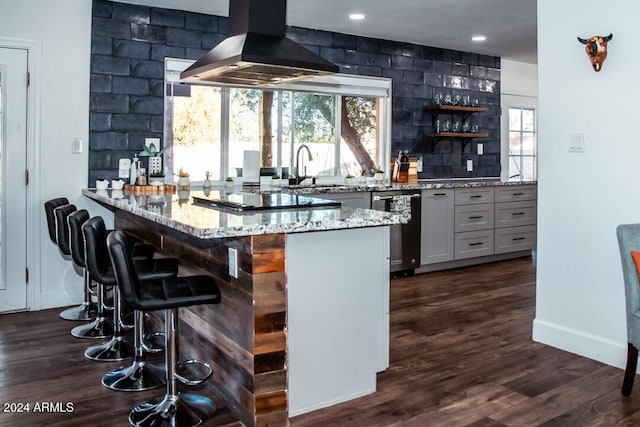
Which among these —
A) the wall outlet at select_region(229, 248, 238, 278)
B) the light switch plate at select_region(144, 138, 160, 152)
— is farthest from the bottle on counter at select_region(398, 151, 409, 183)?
the wall outlet at select_region(229, 248, 238, 278)

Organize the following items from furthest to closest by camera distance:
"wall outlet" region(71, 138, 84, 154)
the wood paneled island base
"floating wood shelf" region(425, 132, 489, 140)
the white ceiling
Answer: "floating wood shelf" region(425, 132, 489, 140) → the white ceiling → "wall outlet" region(71, 138, 84, 154) → the wood paneled island base

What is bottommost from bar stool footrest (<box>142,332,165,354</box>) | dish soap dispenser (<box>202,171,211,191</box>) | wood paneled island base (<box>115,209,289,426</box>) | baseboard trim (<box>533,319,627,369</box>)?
bar stool footrest (<box>142,332,165,354</box>)

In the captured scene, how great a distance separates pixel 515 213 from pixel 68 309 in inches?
191

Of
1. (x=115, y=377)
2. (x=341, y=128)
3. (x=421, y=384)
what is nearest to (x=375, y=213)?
(x=421, y=384)

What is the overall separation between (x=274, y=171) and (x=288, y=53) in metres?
2.42

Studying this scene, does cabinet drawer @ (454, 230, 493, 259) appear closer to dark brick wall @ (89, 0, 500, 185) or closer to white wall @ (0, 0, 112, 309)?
dark brick wall @ (89, 0, 500, 185)

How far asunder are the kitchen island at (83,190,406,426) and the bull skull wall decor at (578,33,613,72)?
1.57m

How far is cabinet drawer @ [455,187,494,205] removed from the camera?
19.6 feet

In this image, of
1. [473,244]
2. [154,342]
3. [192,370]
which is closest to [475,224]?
[473,244]

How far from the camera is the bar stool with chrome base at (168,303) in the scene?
7.61 ft

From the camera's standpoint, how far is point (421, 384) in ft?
9.70

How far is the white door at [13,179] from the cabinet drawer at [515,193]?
15.7 ft

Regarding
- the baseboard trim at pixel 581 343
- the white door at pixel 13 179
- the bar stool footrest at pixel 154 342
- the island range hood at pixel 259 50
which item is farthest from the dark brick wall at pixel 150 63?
the baseboard trim at pixel 581 343

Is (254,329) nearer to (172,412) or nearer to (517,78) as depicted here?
(172,412)
